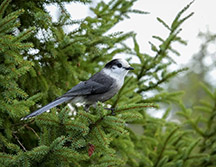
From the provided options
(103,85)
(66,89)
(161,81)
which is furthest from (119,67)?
(161,81)

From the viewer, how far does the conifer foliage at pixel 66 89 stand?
2463mm

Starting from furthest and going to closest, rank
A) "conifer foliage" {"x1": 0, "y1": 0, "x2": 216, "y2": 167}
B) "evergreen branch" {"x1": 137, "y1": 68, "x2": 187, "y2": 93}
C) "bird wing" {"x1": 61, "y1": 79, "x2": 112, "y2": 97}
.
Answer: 1. "evergreen branch" {"x1": 137, "y1": 68, "x2": 187, "y2": 93}
2. "bird wing" {"x1": 61, "y1": 79, "x2": 112, "y2": 97}
3. "conifer foliage" {"x1": 0, "y1": 0, "x2": 216, "y2": 167}

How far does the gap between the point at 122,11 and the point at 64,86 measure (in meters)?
1.91

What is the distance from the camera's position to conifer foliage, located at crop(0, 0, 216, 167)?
8.08 feet

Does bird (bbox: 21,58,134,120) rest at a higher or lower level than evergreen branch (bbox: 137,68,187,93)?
higher

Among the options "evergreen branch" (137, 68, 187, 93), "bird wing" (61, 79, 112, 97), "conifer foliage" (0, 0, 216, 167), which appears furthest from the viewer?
"evergreen branch" (137, 68, 187, 93)

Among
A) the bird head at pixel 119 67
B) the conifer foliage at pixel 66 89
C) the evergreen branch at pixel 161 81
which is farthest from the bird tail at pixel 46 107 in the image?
the evergreen branch at pixel 161 81

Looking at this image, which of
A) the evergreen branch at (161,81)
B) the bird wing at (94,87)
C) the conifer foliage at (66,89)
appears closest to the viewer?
the conifer foliage at (66,89)

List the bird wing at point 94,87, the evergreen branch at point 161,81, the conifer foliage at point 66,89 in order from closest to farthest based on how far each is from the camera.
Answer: the conifer foliage at point 66,89, the bird wing at point 94,87, the evergreen branch at point 161,81

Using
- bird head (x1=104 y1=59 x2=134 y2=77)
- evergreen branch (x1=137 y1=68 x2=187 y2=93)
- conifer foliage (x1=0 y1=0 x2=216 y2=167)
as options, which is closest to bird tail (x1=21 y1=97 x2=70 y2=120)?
conifer foliage (x1=0 y1=0 x2=216 y2=167)

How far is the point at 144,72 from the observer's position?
4875 mm

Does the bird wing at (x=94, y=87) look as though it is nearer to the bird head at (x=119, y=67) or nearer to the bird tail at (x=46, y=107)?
the bird head at (x=119, y=67)

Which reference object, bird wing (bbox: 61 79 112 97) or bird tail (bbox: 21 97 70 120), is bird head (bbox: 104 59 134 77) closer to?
bird wing (bbox: 61 79 112 97)

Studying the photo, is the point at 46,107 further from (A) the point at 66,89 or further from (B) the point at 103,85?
(A) the point at 66,89
